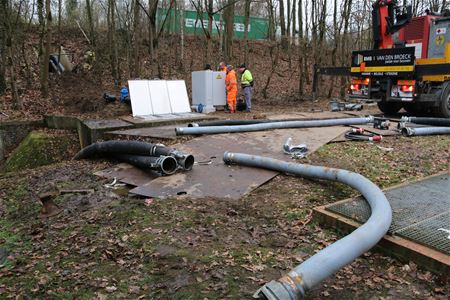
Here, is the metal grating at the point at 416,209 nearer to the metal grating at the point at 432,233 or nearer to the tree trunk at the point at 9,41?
the metal grating at the point at 432,233

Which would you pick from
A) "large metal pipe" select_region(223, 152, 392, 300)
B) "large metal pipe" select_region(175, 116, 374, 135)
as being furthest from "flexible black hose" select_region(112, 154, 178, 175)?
"large metal pipe" select_region(223, 152, 392, 300)

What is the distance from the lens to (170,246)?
3.84 meters

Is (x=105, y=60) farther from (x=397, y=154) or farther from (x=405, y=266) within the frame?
(x=405, y=266)

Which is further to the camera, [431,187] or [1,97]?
[1,97]

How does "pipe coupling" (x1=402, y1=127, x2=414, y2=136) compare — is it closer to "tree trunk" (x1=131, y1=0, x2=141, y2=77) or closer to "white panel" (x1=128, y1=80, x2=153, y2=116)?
"white panel" (x1=128, y1=80, x2=153, y2=116)

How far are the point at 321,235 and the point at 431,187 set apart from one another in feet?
6.91

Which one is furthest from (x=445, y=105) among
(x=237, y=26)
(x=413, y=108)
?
(x=237, y=26)

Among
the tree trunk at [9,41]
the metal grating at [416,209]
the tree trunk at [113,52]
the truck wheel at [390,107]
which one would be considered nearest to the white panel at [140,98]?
the tree trunk at [9,41]

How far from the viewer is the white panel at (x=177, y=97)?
12.5 meters

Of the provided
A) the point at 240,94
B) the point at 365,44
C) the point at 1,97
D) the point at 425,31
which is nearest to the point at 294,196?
the point at 425,31

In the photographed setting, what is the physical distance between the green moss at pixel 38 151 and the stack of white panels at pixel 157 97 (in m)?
2.25

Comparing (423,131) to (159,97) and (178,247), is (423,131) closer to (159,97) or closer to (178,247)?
(178,247)

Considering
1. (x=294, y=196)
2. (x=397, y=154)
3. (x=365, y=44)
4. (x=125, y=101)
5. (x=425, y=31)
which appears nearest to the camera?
(x=294, y=196)

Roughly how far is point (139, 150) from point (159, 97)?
610 cm
